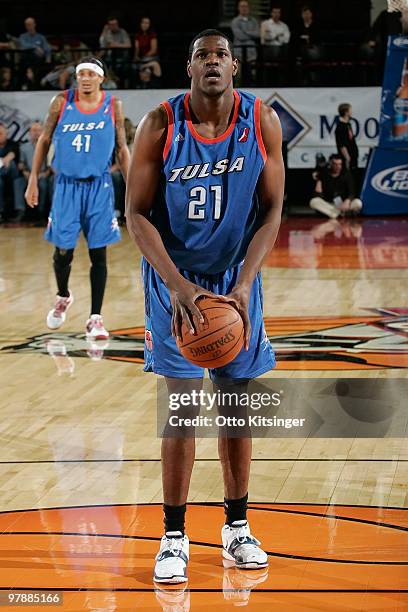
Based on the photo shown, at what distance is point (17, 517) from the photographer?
4.50m

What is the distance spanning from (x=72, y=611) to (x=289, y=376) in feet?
11.9

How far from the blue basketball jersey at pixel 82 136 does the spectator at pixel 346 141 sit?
907 cm

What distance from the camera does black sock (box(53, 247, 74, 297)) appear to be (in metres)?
8.48

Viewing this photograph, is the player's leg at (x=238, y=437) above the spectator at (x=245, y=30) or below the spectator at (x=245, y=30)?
above

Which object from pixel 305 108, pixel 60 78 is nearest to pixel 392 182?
pixel 305 108

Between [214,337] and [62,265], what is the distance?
4.95m

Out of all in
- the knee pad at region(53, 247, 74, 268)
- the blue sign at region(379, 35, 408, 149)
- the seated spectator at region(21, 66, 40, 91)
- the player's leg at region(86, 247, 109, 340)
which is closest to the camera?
the player's leg at region(86, 247, 109, 340)

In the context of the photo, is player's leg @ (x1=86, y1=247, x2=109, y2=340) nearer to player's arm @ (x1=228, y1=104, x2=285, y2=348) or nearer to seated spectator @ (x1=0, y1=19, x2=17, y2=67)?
player's arm @ (x1=228, y1=104, x2=285, y2=348)

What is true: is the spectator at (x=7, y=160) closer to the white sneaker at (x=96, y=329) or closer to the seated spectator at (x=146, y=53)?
the seated spectator at (x=146, y=53)

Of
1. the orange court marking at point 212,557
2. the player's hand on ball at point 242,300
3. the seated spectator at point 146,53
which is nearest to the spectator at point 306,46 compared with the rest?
the seated spectator at point 146,53

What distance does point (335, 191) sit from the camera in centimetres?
1736

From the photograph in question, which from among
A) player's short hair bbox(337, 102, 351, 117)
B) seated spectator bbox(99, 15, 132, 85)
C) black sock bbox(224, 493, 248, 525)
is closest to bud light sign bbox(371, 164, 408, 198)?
player's short hair bbox(337, 102, 351, 117)

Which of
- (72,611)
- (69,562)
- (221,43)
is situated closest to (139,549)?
(69,562)

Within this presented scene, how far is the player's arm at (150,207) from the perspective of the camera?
380 cm
